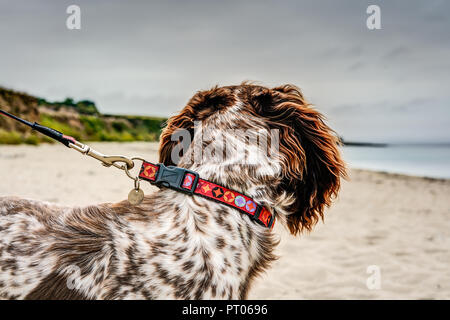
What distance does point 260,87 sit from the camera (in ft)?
6.72

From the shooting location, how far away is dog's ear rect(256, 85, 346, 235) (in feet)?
6.26

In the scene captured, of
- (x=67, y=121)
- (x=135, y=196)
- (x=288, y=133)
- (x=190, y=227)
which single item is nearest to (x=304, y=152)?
(x=288, y=133)

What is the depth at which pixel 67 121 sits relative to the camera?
28.3m

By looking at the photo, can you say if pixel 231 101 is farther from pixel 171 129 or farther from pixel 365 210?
pixel 365 210

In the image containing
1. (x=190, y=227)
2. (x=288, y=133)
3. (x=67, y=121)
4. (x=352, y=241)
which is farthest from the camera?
(x=67, y=121)

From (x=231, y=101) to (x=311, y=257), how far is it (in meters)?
3.52

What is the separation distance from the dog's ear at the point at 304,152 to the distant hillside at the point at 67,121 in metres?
16.7

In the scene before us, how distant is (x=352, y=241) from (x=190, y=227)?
15.4ft

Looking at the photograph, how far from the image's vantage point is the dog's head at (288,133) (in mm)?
1865

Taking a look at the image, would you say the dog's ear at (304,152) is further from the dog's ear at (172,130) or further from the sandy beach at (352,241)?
the dog's ear at (172,130)

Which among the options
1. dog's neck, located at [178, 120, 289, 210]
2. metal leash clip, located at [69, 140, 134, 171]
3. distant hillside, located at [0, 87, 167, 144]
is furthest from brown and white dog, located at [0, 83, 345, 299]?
distant hillside, located at [0, 87, 167, 144]

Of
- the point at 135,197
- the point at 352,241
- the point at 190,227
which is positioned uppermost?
the point at 135,197

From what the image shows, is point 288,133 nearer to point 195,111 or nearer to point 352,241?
point 195,111
